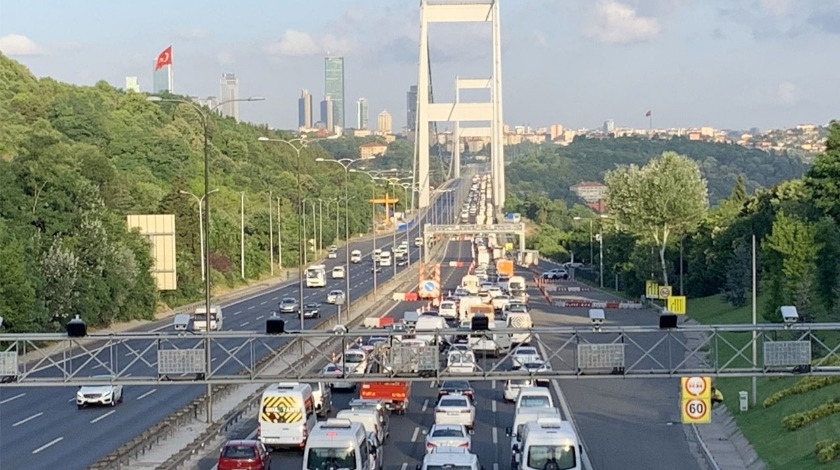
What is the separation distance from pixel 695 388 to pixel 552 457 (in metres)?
7.37

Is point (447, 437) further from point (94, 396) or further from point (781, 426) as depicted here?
point (94, 396)

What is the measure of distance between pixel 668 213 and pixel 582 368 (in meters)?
60.8

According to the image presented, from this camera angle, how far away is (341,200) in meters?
147

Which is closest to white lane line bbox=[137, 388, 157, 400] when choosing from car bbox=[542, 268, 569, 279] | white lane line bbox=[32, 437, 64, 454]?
white lane line bbox=[32, 437, 64, 454]

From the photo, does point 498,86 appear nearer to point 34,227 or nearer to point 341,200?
point 341,200

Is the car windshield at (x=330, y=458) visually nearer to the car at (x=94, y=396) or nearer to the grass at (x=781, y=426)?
the grass at (x=781, y=426)

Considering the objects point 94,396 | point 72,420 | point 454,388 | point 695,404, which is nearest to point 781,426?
point 695,404

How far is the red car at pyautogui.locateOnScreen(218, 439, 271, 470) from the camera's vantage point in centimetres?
2872

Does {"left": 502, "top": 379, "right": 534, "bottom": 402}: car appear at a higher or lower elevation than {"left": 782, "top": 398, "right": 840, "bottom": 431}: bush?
lower

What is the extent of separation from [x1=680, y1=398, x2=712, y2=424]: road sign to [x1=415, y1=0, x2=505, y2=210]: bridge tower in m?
123

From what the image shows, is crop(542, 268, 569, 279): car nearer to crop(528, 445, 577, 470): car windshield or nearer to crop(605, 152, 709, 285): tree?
crop(605, 152, 709, 285): tree

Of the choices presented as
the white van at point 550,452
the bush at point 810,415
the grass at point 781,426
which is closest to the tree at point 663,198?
the grass at point 781,426

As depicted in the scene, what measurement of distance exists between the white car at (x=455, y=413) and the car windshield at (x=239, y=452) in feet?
25.6

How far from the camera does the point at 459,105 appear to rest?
541ft
